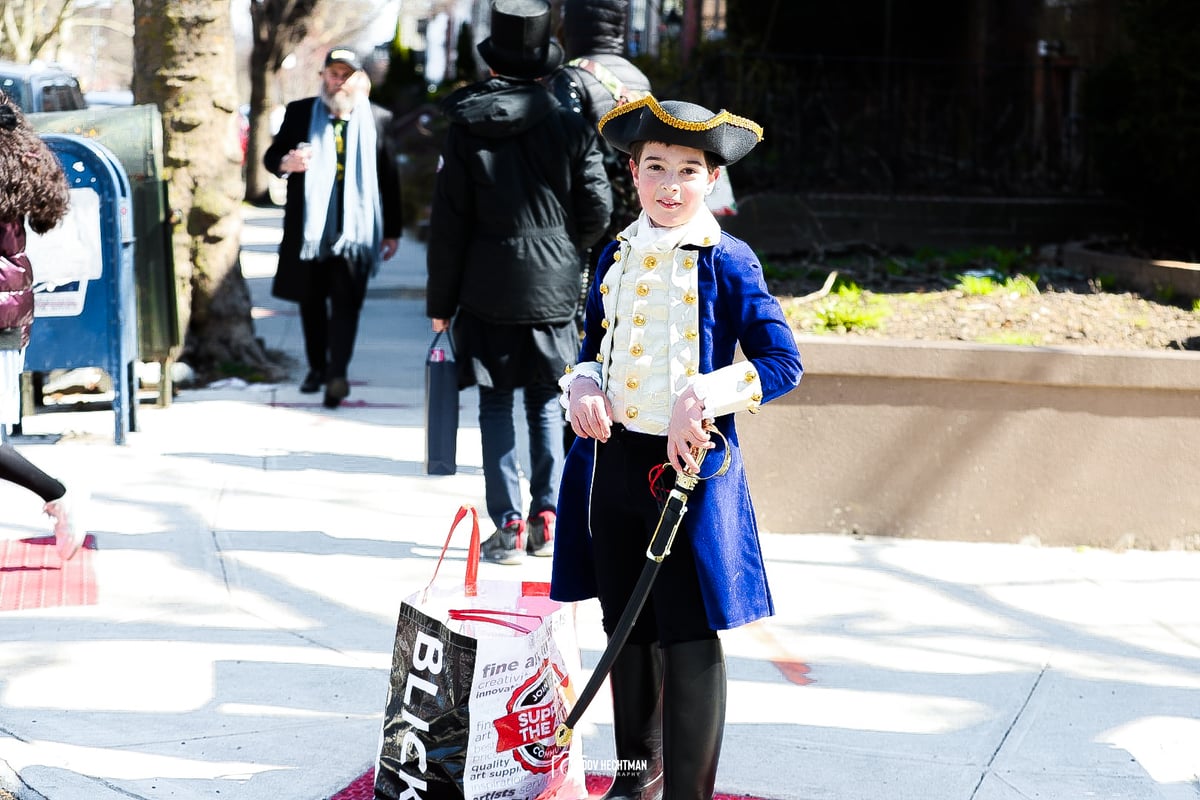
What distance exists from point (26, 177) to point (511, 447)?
1.90m

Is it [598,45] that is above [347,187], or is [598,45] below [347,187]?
above

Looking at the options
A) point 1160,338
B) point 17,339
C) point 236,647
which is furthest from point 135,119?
point 1160,338

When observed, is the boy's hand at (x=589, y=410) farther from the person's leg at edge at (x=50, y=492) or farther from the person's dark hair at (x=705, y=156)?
the person's leg at edge at (x=50, y=492)

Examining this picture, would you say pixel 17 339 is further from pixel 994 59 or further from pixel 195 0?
pixel 994 59

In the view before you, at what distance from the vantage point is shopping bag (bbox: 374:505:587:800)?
9.87ft

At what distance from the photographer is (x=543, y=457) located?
5.34 meters

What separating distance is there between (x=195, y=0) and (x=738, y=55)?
4.09m

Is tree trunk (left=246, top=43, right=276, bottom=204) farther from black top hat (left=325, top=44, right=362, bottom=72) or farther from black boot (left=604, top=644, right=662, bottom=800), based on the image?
black boot (left=604, top=644, right=662, bottom=800)

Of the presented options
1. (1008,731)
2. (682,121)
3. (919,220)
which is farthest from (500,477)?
(919,220)

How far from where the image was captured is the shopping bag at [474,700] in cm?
301

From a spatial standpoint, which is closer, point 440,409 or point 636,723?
point 636,723

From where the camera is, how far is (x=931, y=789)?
11.6 ft

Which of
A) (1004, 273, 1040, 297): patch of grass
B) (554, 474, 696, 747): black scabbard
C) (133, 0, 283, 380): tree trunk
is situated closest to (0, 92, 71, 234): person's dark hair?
(554, 474, 696, 747): black scabbard

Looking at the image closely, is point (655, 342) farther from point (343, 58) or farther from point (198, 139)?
point (198, 139)
